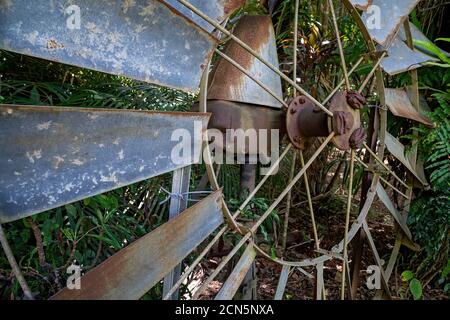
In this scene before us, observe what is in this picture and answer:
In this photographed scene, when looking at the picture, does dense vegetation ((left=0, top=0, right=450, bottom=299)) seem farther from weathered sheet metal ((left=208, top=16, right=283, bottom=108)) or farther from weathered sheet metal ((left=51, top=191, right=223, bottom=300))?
weathered sheet metal ((left=208, top=16, right=283, bottom=108))

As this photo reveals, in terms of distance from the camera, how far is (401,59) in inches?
70.8

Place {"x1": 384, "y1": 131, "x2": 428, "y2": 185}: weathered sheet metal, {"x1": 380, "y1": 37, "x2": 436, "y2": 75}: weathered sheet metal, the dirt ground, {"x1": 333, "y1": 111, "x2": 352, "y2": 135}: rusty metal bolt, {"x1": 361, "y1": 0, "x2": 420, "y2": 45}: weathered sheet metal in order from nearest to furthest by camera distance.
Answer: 1. {"x1": 333, "y1": 111, "x2": 352, "y2": 135}: rusty metal bolt
2. {"x1": 361, "y1": 0, "x2": 420, "y2": 45}: weathered sheet metal
3. {"x1": 380, "y1": 37, "x2": 436, "y2": 75}: weathered sheet metal
4. {"x1": 384, "y1": 131, "x2": 428, "y2": 185}: weathered sheet metal
5. the dirt ground

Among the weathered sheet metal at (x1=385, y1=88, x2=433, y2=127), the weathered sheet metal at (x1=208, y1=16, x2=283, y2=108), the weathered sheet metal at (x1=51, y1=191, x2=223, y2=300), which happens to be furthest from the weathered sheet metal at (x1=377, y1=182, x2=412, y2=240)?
the weathered sheet metal at (x1=51, y1=191, x2=223, y2=300)

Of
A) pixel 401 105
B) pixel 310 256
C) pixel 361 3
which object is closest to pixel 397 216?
pixel 401 105

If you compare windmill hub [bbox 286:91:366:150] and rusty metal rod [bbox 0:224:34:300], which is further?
windmill hub [bbox 286:91:366:150]

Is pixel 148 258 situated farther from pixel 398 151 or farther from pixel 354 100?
pixel 398 151

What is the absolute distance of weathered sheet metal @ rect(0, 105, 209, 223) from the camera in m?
0.78

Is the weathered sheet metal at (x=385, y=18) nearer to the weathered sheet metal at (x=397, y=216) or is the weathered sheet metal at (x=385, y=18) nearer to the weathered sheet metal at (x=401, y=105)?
the weathered sheet metal at (x=401, y=105)

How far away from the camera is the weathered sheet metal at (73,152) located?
779 millimetres

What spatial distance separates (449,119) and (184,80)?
140 centimetres

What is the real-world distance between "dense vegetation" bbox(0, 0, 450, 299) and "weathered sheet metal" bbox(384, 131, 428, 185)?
5 cm
